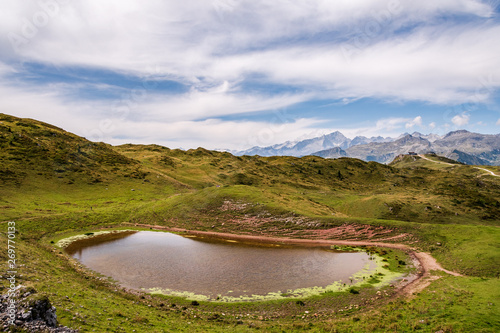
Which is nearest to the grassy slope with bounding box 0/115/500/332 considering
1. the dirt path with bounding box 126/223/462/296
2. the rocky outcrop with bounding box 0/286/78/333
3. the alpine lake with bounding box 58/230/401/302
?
the dirt path with bounding box 126/223/462/296

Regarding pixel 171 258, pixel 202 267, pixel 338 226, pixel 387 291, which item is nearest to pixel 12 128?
pixel 171 258

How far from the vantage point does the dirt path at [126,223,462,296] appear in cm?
3904

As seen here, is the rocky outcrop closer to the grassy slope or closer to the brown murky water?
the grassy slope

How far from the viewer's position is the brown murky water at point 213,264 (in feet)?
128

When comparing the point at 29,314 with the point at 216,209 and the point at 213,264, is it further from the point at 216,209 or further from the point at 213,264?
the point at 216,209

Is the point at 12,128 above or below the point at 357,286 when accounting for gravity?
above

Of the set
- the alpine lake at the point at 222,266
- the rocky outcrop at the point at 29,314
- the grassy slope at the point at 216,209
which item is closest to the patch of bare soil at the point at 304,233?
the grassy slope at the point at 216,209

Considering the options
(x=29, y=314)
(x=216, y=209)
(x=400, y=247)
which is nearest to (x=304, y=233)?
(x=400, y=247)

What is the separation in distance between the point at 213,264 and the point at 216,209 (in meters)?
40.6

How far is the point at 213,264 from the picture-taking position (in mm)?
48344

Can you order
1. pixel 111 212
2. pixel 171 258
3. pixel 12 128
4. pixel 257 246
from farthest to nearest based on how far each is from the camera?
pixel 12 128, pixel 111 212, pixel 257 246, pixel 171 258

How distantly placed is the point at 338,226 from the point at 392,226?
14.9 m

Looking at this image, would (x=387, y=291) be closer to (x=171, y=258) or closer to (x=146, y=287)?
(x=146, y=287)

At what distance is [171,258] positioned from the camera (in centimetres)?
5144
